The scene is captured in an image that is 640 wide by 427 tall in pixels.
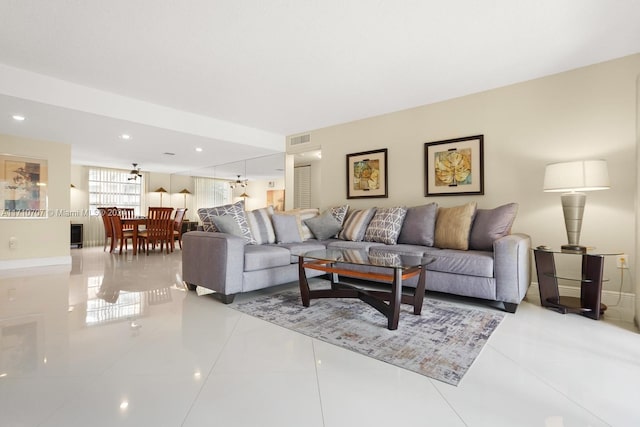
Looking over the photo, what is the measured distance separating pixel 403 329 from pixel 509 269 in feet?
3.65

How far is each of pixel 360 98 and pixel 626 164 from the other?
2744 mm

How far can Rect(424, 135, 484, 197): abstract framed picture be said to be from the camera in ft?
12.3

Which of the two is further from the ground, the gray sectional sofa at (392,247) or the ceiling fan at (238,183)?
the ceiling fan at (238,183)

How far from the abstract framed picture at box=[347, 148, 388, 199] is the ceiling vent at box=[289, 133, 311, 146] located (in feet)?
3.32

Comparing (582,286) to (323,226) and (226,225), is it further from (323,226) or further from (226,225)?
(226,225)

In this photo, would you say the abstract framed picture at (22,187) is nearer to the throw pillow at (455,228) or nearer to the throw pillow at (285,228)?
the throw pillow at (285,228)

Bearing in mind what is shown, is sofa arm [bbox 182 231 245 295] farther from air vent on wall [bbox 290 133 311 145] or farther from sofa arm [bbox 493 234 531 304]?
air vent on wall [bbox 290 133 311 145]

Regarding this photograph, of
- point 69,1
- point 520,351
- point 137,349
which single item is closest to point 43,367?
point 137,349

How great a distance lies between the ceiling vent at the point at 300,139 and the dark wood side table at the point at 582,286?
155 inches

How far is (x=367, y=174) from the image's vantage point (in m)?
4.78

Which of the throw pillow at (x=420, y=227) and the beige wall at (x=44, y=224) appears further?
the beige wall at (x=44, y=224)

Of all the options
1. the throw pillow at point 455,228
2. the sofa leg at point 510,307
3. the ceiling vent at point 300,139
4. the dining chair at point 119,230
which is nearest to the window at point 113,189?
the dining chair at point 119,230

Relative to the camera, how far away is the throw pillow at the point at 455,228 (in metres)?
3.18

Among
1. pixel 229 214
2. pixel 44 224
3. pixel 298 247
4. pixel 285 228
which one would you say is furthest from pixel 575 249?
pixel 44 224
